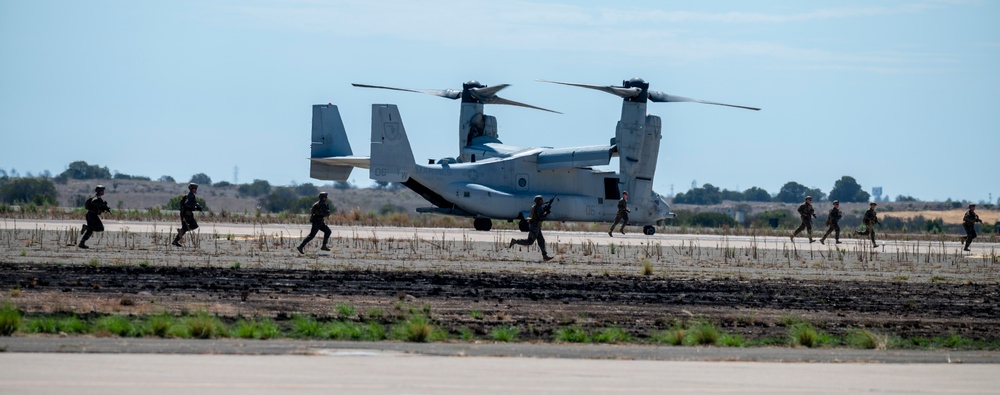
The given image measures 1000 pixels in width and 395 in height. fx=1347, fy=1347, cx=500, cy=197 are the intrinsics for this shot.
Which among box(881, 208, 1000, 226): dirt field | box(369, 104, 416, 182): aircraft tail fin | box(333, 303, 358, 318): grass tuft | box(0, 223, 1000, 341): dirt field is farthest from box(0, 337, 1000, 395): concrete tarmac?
box(881, 208, 1000, 226): dirt field

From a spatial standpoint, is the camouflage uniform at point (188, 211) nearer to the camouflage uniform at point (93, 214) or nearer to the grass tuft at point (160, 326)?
the camouflage uniform at point (93, 214)

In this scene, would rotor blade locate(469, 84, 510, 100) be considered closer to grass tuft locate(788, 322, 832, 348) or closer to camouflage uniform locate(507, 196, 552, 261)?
camouflage uniform locate(507, 196, 552, 261)

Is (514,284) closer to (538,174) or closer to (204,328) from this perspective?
(204,328)

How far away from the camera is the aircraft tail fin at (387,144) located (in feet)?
152

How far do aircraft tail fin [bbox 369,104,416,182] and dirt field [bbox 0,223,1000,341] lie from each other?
28.0 ft

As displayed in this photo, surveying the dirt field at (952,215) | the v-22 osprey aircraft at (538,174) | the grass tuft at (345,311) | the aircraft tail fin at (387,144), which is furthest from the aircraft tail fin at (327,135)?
the dirt field at (952,215)

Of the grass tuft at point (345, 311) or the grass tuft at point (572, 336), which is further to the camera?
the grass tuft at point (345, 311)

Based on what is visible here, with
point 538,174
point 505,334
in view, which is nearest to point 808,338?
point 505,334

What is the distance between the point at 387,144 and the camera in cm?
4647

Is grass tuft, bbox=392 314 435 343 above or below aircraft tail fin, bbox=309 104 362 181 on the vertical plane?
below

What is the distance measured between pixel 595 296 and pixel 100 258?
1147cm

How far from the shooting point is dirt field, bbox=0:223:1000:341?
18.7 m

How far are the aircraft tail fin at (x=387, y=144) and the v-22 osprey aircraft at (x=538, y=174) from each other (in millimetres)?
195

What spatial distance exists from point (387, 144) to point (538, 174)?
7194 millimetres
